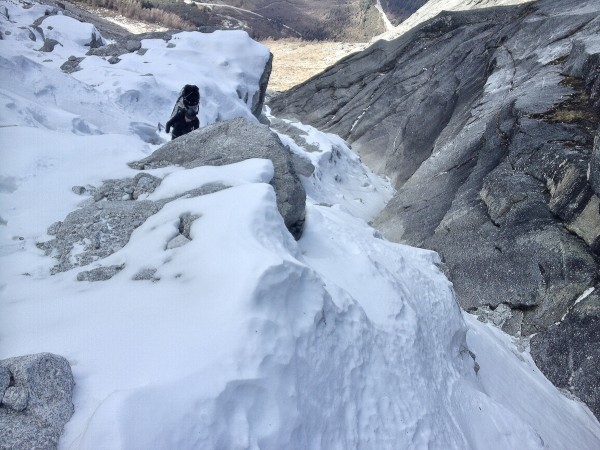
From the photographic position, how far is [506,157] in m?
10.9

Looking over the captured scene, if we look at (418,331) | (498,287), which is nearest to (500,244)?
(498,287)

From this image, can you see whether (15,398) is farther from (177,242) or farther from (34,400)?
(177,242)

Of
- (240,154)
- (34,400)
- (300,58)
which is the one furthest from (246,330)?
(300,58)

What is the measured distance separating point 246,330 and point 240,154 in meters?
3.73

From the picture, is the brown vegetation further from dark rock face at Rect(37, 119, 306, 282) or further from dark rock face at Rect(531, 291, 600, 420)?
dark rock face at Rect(531, 291, 600, 420)

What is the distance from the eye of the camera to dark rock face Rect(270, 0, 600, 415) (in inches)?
338

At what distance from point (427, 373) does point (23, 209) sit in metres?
5.22

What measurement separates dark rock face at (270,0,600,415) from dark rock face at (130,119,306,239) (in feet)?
18.0

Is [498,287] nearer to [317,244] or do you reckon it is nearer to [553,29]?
[317,244]

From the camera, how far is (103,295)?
386 cm

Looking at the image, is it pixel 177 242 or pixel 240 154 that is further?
pixel 240 154

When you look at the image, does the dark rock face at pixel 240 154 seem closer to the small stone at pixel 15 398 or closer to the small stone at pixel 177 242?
the small stone at pixel 177 242

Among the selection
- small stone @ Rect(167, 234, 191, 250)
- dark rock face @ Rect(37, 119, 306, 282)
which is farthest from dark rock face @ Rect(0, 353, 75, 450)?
small stone @ Rect(167, 234, 191, 250)

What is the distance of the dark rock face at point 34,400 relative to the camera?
252cm
